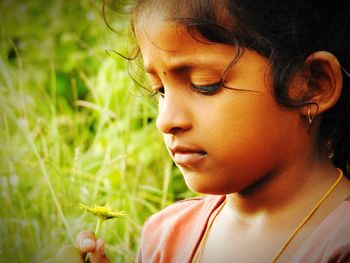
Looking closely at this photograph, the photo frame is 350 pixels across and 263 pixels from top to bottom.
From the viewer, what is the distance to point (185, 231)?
5.63 ft

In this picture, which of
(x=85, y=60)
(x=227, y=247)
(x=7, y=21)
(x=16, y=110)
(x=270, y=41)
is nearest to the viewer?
(x=270, y=41)

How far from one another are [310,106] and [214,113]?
248mm

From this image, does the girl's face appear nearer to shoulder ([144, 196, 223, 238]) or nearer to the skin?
the skin

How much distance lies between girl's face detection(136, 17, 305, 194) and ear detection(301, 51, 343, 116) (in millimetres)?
55

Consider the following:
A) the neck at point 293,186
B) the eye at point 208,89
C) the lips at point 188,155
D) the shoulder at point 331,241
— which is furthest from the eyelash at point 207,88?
the shoulder at point 331,241

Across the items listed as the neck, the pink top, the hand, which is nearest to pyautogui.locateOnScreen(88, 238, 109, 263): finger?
the hand

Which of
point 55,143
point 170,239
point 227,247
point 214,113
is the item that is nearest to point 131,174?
point 55,143

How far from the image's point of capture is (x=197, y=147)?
1.41 metres

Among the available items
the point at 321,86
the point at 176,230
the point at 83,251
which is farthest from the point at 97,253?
the point at 321,86

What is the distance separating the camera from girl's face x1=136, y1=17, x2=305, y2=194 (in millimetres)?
1375

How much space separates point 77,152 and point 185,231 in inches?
23.1

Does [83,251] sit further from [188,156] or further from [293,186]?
[293,186]

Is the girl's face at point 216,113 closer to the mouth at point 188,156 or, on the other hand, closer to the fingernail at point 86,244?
the mouth at point 188,156

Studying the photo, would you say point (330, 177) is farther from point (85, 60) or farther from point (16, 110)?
point (85, 60)
